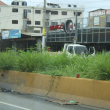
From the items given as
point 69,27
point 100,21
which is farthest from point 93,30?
point 69,27

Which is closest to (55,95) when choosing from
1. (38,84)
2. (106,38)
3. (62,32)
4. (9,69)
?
(38,84)

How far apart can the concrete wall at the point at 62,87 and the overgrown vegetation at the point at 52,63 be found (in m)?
0.31

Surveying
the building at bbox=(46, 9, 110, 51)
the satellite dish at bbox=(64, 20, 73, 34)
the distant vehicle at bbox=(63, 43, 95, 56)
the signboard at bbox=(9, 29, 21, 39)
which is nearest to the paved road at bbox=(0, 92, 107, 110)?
the distant vehicle at bbox=(63, 43, 95, 56)

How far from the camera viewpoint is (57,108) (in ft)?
21.4

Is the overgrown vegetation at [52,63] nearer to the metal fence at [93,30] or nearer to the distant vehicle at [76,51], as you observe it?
the distant vehicle at [76,51]

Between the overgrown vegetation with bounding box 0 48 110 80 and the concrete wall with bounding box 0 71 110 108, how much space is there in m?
0.31

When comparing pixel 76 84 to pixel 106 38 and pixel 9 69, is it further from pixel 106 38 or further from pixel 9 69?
pixel 106 38

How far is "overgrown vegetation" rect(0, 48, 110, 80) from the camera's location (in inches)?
295

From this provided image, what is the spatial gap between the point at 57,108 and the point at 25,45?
39.0m

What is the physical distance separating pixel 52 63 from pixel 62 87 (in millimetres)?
2175

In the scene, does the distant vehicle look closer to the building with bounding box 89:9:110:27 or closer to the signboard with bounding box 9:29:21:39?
the building with bounding box 89:9:110:27

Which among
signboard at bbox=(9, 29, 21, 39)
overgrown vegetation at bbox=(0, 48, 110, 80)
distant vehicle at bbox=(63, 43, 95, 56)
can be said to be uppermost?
signboard at bbox=(9, 29, 21, 39)

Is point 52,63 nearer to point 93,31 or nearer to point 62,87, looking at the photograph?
point 62,87

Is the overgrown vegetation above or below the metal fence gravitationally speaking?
below
